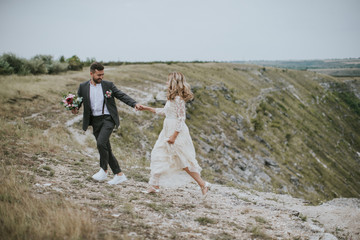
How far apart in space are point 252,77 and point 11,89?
64.7m

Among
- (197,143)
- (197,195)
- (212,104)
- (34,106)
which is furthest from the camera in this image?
(212,104)

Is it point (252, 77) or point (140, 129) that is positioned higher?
point (252, 77)

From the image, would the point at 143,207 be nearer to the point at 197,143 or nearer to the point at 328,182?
the point at 197,143

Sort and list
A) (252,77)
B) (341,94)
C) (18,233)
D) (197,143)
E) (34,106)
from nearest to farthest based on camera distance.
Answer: (18,233) → (34,106) → (197,143) → (252,77) → (341,94)

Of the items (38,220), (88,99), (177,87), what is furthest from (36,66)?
(38,220)

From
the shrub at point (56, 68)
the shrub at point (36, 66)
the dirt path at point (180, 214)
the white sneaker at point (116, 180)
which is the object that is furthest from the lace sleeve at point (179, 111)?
the shrub at point (56, 68)

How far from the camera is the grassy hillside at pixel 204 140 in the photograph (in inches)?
305

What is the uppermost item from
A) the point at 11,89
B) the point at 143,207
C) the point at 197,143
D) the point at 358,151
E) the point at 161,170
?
the point at 11,89

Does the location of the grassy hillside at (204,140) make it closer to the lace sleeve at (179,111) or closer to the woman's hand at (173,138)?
the woman's hand at (173,138)

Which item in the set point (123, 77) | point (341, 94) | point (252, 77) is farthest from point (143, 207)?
point (341, 94)

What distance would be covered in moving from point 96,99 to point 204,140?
16.1 meters

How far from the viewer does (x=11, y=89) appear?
14.7 metres

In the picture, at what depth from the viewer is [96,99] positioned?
5.72m

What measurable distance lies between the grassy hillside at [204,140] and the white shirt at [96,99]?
2.07 metres
